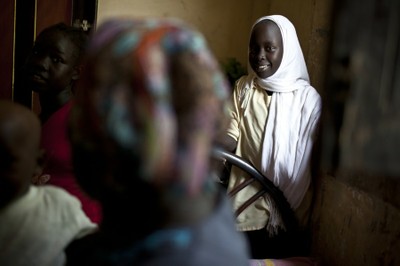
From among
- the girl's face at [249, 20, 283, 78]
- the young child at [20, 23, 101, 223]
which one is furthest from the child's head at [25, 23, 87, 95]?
the girl's face at [249, 20, 283, 78]

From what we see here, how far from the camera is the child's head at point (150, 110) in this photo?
437 mm

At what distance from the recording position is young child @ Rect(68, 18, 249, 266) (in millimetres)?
439

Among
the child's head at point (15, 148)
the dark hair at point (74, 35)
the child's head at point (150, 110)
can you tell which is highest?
the dark hair at point (74, 35)

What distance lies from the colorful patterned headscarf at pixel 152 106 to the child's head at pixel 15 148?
8.8 inches

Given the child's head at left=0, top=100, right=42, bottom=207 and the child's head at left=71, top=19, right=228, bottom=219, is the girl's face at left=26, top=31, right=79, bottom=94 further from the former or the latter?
the child's head at left=71, top=19, right=228, bottom=219

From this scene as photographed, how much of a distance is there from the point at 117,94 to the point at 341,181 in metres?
1.24

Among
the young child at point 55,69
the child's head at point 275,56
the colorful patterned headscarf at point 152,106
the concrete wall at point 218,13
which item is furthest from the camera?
the concrete wall at point 218,13

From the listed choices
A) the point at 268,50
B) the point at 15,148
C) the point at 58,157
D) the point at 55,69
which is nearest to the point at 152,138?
the point at 15,148

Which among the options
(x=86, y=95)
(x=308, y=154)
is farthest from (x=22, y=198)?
(x=308, y=154)

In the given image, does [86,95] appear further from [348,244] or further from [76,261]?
[348,244]

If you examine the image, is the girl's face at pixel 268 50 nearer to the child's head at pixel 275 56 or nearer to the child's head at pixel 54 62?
the child's head at pixel 275 56

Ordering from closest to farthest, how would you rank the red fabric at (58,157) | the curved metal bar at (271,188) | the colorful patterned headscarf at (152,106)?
the colorful patterned headscarf at (152,106) → the red fabric at (58,157) → the curved metal bar at (271,188)

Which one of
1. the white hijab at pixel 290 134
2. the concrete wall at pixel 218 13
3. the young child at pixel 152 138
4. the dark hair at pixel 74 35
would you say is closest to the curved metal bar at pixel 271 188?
the white hijab at pixel 290 134

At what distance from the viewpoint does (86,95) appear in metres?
0.46
